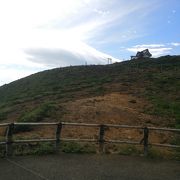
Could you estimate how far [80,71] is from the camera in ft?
220

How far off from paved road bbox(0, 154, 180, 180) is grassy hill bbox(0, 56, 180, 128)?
43.8ft

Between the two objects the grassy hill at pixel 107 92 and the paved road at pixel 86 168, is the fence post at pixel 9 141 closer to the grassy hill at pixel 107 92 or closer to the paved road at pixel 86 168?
the paved road at pixel 86 168

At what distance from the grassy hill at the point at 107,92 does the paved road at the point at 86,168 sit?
1336 cm

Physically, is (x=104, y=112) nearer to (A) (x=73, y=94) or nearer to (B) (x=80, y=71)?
(A) (x=73, y=94)

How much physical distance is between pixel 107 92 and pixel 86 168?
91.9 feet

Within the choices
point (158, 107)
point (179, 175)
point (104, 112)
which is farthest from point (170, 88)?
point (179, 175)

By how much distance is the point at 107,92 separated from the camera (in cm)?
4072

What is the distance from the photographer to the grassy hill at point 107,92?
99.5 ft

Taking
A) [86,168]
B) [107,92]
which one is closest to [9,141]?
[86,168]

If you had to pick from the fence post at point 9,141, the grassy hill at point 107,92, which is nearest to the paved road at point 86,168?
the fence post at point 9,141

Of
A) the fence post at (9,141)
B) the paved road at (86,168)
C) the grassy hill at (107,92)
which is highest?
the grassy hill at (107,92)

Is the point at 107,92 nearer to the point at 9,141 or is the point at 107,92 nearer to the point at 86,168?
the point at 9,141

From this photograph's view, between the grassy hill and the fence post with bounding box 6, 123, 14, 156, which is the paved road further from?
the grassy hill

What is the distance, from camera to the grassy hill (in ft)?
99.5
